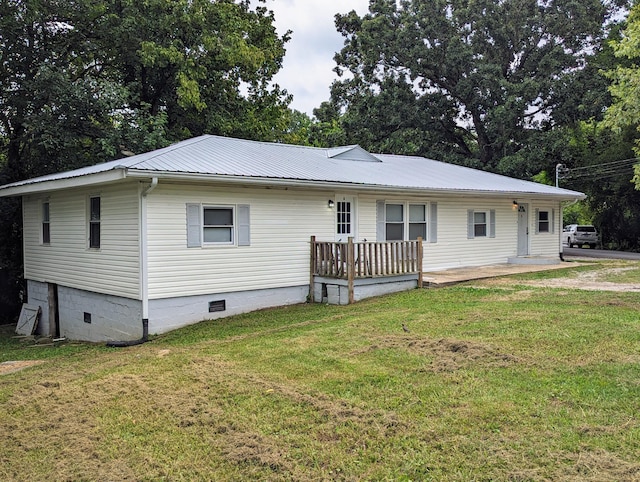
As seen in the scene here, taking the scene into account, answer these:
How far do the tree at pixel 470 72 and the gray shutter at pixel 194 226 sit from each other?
19.4 metres

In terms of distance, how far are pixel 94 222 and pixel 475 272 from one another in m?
9.41

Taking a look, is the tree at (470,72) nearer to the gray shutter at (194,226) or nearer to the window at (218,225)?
the window at (218,225)

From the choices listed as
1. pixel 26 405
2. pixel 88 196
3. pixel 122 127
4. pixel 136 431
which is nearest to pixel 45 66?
pixel 122 127

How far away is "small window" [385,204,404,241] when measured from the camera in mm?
13655

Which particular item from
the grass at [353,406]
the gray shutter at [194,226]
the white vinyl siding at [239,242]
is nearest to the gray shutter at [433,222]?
the white vinyl siding at [239,242]

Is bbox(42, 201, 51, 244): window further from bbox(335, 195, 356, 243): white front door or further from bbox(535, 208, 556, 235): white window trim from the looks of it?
bbox(535, 208, 556, 235): white window trim

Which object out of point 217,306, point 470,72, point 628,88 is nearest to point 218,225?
point 217,306

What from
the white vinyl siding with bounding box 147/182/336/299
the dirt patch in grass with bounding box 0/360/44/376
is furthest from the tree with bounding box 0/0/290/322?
the dirt patch in grass with bounding box 0/360/44/376

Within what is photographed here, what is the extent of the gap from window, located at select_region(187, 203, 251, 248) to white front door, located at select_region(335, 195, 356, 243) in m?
2.57

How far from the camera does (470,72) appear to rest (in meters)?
27.1

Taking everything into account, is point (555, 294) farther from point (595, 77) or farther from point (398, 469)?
point (595, 77)

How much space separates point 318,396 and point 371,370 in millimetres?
917

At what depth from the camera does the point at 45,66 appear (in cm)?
1502

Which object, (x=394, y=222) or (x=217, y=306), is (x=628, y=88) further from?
(x=217, y=306)
